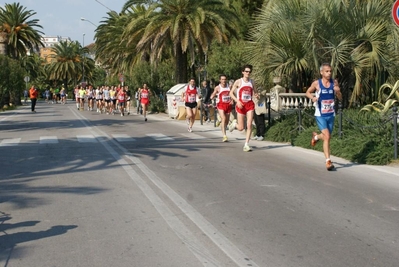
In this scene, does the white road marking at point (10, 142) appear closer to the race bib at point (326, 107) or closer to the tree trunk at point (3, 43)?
the race bib at point (326, 107)

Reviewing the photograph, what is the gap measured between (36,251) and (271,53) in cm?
1341

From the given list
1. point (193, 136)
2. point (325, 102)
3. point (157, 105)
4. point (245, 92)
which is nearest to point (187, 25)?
point (157, 105)

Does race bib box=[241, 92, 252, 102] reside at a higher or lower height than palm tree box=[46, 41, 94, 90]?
lower

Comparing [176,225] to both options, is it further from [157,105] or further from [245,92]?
[157,105]

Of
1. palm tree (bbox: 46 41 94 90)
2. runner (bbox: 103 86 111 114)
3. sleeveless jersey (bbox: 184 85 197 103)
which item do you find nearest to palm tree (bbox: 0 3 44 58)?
runner (bbox: 103 86 111 114)

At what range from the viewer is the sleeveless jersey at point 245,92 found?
572 inches

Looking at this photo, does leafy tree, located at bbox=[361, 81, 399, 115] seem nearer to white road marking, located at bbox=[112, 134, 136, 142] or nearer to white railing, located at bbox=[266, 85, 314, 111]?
white railing, located at bbox=[266, 85, 314, 111]

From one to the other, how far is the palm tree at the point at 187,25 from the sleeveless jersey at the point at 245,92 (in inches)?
678

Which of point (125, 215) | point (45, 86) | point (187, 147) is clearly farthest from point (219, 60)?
point (45, 86)

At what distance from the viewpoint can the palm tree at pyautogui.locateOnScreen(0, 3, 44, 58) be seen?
187 ft

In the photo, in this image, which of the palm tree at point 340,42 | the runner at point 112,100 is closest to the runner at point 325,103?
the palm tree at point 340,42

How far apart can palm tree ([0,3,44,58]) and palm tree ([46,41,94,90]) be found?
27.6 meters

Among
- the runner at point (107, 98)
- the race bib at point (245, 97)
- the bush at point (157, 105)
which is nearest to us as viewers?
the race bib at point (245, 97)

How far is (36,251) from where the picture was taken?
238 inches
